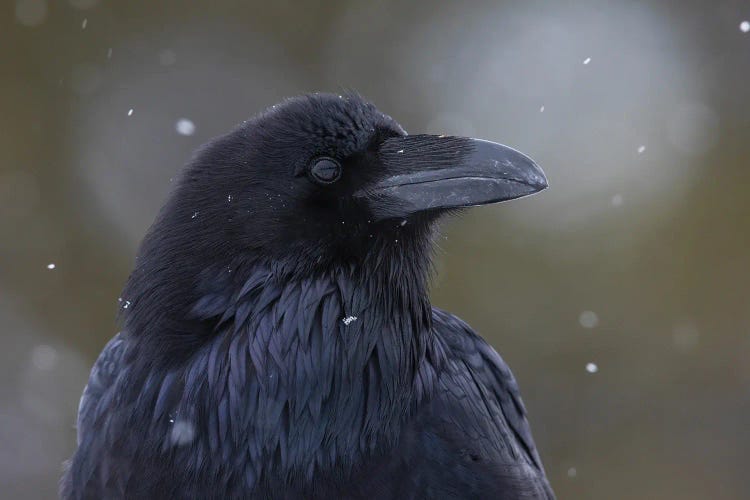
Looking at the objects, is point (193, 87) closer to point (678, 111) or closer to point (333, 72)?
point (333, 72)

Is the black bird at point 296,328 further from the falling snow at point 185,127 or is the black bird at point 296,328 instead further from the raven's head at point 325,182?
the falling snow at point 185,127

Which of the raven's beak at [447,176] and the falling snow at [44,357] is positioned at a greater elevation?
the falling snow at [44,357]

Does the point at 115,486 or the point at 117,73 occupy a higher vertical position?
the point at 117,73

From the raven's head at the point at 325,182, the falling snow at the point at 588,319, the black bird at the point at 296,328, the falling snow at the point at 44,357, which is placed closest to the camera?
the black bird at the point at 296,328

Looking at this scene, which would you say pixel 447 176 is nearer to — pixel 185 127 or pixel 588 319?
pixel 588 319

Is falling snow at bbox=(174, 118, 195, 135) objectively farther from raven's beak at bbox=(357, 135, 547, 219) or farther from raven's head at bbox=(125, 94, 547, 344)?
raven's beak at bbox=(357, 135, 547, 219)

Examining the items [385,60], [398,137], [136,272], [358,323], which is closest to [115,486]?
[136,272]

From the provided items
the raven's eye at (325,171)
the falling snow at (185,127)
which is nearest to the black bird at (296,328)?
the raven's eye at (325,171)
